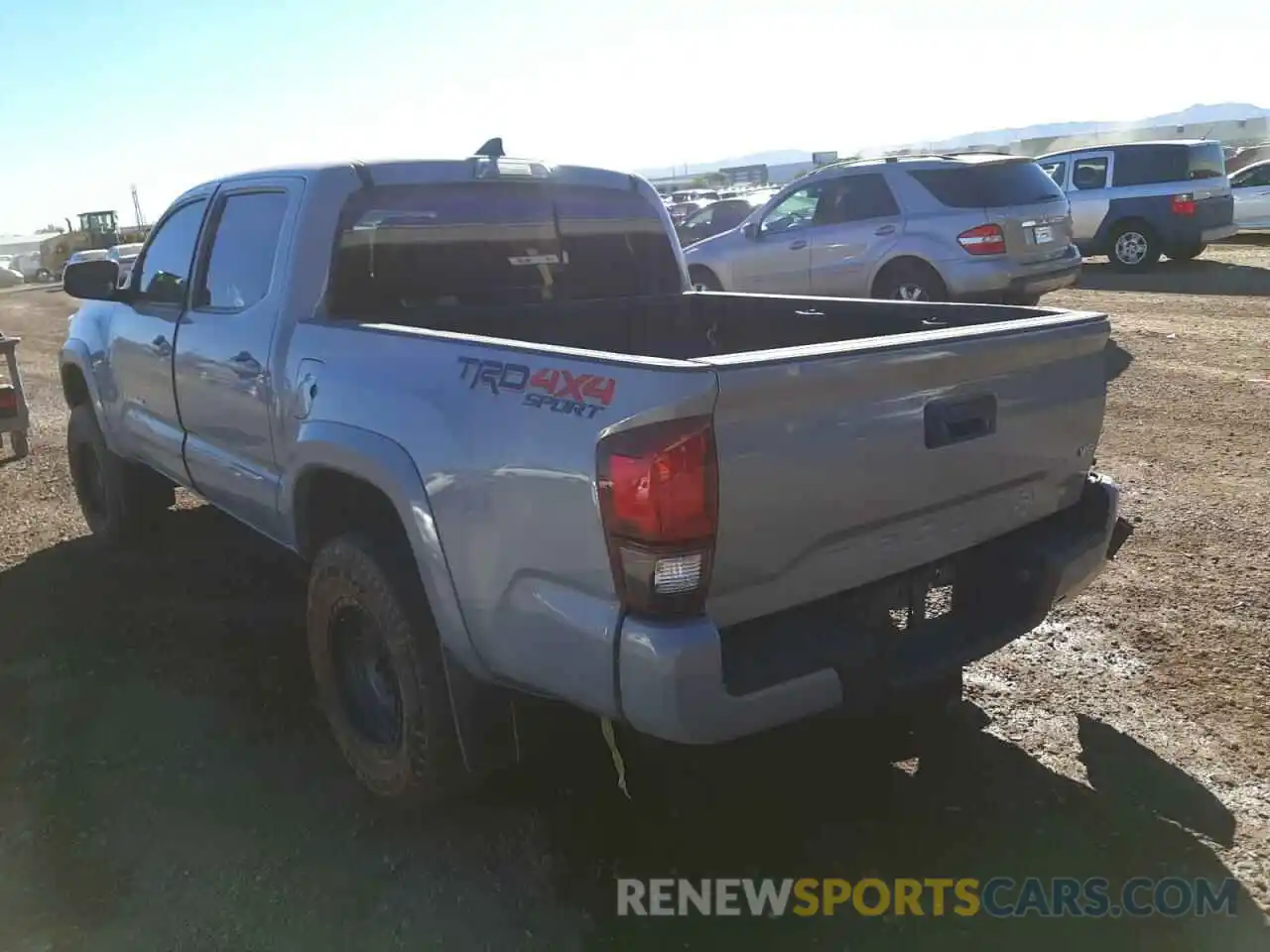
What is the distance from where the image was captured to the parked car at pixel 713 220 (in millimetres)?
19797

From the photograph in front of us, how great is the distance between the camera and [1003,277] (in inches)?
385

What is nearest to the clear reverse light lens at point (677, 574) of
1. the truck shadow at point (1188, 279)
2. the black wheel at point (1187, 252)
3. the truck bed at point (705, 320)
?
the truck bed at point (705, 320)

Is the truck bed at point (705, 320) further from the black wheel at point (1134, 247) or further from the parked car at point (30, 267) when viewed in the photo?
the parked car at point (30, 267)

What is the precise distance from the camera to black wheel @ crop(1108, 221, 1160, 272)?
1617cm

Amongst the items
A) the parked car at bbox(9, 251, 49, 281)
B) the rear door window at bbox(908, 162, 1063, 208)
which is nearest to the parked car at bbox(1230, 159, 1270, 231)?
the rear door window at bbox(908, 162, 1063, 208)

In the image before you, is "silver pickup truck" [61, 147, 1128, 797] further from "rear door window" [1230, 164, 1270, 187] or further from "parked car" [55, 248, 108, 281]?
"rear door window" [1230, 164, 1270, 187]

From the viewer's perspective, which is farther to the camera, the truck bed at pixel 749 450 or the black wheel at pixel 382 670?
the black wheel at pixel 382 670

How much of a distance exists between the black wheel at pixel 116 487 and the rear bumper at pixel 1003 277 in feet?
23.0

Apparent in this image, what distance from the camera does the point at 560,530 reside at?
8.25ft

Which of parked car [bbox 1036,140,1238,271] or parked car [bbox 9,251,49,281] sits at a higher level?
parked car [bbox 1036,140,1238,271]

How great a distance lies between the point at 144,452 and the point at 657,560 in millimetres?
3685

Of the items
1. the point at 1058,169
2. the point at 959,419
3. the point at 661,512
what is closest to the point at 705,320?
the point at 959,419

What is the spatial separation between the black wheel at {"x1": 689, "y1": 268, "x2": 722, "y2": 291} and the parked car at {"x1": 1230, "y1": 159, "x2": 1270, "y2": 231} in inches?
487

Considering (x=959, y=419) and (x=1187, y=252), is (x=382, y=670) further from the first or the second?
(x=1187, y=252)
